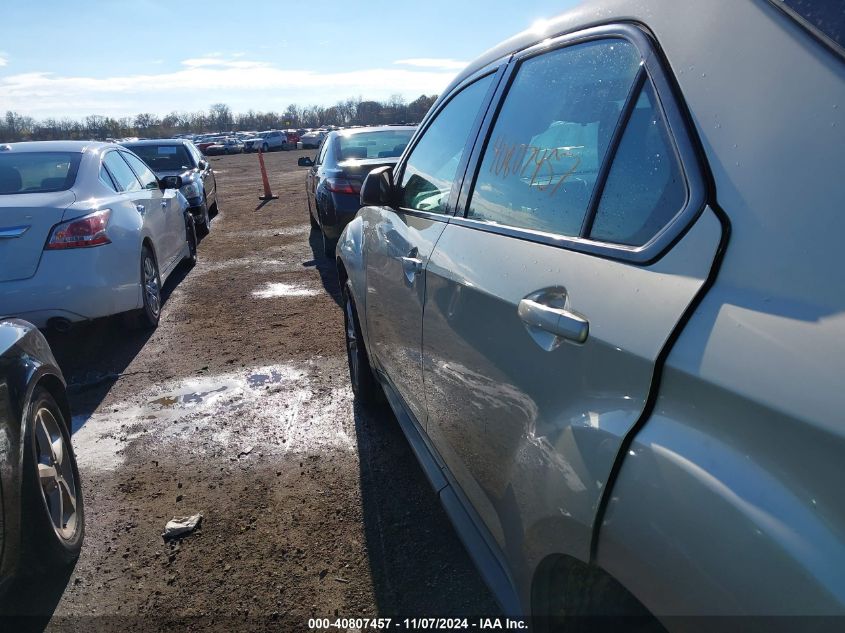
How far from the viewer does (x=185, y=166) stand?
35.1 ft

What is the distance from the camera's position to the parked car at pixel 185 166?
9.67 metres

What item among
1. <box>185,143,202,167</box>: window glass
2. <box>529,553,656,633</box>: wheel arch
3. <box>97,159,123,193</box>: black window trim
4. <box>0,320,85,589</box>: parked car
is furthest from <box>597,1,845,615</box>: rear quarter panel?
<box>185,143,202,167</box>: window glass

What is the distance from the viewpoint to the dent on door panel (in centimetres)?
112

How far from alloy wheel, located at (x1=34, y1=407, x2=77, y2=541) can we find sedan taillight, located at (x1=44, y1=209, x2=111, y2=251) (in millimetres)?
2143

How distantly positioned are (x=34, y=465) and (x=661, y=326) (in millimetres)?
2269

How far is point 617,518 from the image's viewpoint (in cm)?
110

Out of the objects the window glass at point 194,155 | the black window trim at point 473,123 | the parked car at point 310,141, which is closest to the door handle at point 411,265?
the black window trim at point 473,123

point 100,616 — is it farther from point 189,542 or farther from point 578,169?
point 578,169

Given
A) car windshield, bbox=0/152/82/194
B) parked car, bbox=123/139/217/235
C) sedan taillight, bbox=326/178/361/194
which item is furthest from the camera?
parked car, bbox=123/139/217/235

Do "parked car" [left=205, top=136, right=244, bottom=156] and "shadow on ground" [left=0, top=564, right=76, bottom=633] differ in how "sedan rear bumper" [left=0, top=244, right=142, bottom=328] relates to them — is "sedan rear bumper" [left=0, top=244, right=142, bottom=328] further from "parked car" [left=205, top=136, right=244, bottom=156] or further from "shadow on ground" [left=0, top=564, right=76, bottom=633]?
"parked car" [left=205, top=136, right=244, bottom=156]

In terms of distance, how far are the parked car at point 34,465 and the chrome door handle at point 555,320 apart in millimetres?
1748

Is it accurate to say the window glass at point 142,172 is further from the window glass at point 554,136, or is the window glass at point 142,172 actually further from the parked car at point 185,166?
the window glass at point 554,136

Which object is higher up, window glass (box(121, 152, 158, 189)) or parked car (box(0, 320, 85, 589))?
window glass (box(121, 152, 158, 189))

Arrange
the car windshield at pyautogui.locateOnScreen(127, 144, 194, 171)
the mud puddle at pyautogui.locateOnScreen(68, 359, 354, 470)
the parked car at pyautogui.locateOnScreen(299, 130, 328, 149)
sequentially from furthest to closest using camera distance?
the parked car at pyautogui.locateOnScreen(299, 130, 328, 149) < the car windshield at pyautogui.locateOnScreen(127, 144, 194, 171) < the mud puddle at pyautogui.locateOnScreen(68, 359, 354, 470)
